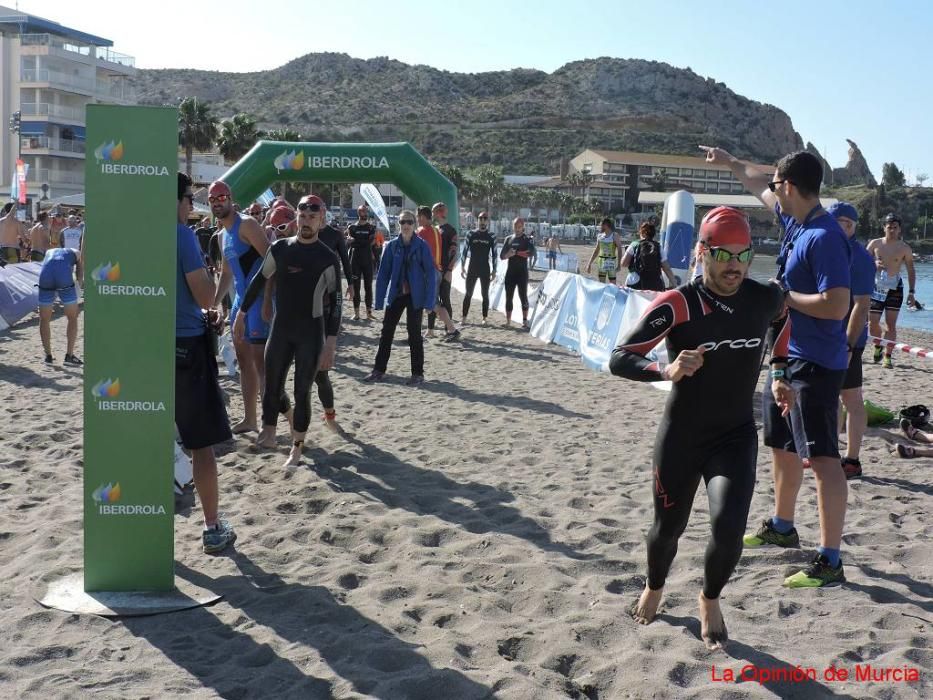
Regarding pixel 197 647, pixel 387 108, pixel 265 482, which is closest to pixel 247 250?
pixel 265 482

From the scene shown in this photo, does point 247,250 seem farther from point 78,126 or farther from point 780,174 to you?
point 78,126

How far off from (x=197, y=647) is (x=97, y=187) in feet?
6.06

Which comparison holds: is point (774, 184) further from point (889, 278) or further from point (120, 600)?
point (889, 278)

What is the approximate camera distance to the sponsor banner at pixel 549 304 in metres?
13.0

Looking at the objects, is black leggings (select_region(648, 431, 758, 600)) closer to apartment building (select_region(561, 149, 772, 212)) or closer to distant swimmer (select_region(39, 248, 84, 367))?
distant swimmer (select_region(39, 248, 84, 367))

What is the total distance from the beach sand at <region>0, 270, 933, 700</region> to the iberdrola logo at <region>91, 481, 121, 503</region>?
490 millimetres

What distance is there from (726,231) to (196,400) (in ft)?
8.11

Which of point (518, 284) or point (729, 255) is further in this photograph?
point (518, 284)

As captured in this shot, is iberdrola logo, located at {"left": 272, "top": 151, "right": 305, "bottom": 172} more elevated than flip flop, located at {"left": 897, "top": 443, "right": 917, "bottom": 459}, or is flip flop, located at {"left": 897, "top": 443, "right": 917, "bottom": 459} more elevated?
iberdrola logo, located at {"left": 272, "top": 151, "right": 305, "bottom": 172}

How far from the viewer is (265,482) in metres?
5.66

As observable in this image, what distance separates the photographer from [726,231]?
3283 mm

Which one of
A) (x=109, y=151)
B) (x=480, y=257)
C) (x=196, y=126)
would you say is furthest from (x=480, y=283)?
(x=196, y=126)

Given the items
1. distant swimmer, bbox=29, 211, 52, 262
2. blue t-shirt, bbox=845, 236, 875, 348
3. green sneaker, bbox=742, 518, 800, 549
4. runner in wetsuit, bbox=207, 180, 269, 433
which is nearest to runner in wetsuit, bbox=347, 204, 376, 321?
distant swimmer, bbox=29, 211, 52, 262
